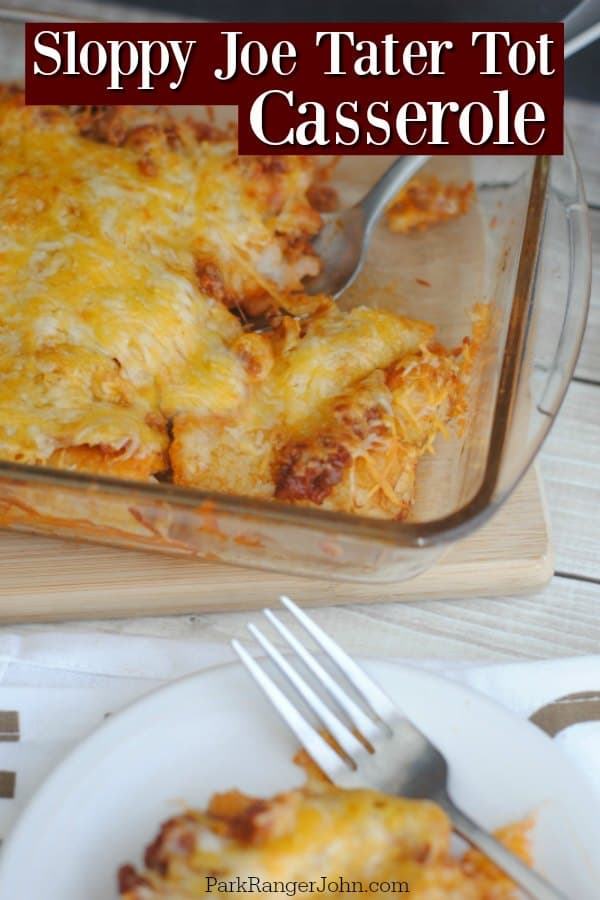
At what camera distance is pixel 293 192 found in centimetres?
186

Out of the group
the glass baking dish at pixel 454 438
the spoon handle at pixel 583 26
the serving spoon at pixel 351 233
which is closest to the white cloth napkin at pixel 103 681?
the glass baking dish at pixel 454 438

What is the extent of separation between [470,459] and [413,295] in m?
0.52

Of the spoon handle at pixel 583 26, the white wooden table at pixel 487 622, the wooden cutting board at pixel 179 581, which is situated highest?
the spoon handle at pixel 583 26

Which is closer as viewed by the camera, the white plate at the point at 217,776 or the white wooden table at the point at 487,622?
the white plate at the point at 217,776

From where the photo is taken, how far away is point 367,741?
1099mm

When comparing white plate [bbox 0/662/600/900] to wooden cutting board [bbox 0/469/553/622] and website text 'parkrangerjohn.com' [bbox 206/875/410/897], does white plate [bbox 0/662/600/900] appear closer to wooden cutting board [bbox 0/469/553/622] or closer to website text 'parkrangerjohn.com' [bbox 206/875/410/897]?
website text 'parkrangerjohn.com' [bbox 206/875/410/897]

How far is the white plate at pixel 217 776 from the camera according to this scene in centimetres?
100

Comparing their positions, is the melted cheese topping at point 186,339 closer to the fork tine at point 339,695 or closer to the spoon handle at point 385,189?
the spoon handle at point 385,189

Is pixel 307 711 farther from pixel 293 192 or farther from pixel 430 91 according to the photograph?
pixel 430 91

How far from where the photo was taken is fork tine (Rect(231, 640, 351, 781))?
1077mm

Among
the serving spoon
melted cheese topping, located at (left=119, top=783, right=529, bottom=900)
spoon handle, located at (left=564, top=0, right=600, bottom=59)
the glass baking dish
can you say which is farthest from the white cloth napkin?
spoon handle, located at (left=564, top=0, right=600, bottom=59)

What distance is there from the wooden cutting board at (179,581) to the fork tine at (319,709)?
0.26 meters

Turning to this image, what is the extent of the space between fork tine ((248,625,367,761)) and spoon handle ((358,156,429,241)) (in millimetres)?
956

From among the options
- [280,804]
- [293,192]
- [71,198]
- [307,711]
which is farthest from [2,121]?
[280,804]
